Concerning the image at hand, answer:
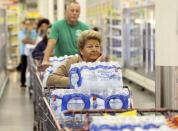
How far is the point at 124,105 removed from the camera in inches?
165

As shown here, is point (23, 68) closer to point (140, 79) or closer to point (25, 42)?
point (25, 42)

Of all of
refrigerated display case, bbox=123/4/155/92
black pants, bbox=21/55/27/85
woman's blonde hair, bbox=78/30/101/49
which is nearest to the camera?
woman's blonde hair, bbox=78/30/101/49

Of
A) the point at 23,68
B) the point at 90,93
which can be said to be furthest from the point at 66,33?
the point at 23,68

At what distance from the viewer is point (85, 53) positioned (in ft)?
17.3

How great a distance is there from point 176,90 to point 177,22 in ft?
2.30

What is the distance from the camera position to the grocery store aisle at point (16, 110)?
8.57m

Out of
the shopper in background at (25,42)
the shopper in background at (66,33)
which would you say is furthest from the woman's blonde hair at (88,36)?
the shopper in background at (25,42)

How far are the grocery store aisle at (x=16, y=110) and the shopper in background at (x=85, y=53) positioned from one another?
3168mm

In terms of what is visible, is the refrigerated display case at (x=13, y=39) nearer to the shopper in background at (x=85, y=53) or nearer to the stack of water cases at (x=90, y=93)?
the shopper in background at (x=85, y=53)

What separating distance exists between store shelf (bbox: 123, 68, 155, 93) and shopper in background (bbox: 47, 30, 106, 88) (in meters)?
6.64

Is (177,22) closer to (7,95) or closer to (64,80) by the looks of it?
(64,80)

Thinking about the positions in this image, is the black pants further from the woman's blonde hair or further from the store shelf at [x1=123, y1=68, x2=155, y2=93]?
the woman's blonde hair

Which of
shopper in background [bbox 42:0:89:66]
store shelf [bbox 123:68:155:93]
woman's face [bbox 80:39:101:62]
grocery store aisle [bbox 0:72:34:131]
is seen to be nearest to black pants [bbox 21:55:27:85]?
grocery store aisle [bbox 0:72:34:131]

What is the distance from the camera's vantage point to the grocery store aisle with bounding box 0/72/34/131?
8570 millimetres
